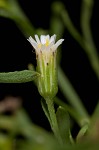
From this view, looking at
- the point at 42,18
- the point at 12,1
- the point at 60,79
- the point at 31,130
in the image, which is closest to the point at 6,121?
the point at 31,130

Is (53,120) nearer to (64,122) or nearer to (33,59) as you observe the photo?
(64,122)

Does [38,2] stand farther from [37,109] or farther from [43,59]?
[43,59]

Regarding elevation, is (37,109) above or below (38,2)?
below

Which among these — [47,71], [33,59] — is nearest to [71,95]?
[33,59]

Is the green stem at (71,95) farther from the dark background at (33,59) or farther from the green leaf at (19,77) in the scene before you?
the green leaf at (19,77)

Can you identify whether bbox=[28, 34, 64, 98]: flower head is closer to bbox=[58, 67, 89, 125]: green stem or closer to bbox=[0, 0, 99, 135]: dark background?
bbox=[58, 67, 89, 125]: green stem

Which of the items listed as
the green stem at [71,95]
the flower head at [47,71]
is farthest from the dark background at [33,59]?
the flower head at [47,71]
